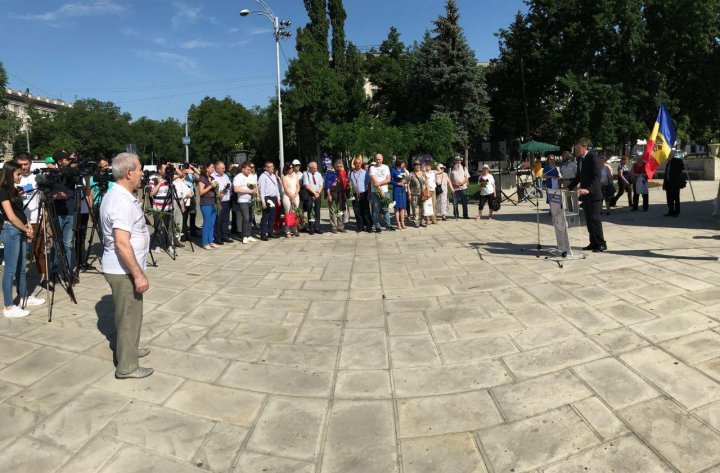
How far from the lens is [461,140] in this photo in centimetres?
3569

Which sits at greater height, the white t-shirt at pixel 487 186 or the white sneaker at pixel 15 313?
the white t-shirt at pixel 487 186

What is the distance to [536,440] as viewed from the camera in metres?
2.95

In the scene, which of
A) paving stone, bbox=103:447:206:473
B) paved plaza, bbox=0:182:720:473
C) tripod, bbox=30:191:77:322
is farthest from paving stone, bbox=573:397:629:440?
tripod, bbox=30:191:77:322

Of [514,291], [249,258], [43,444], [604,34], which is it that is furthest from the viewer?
[604,34]

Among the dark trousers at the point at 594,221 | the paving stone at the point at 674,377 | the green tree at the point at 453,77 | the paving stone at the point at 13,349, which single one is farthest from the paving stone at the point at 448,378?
the green tree at the point at 453,77

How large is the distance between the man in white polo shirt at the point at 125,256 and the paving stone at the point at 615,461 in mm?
3013

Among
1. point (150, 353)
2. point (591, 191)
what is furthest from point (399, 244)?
point (150, 353)

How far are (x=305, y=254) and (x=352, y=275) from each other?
6.62 ft

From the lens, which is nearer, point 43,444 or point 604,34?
point 43,444

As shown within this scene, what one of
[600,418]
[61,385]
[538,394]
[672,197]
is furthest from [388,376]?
[672,197]

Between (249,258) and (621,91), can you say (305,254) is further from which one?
(621,91)

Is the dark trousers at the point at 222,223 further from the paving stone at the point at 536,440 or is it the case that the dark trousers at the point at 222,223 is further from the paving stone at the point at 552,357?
the paving stone at the point at 536,440

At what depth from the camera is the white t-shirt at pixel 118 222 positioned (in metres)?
3.56

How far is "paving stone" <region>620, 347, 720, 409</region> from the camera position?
3.26 m
